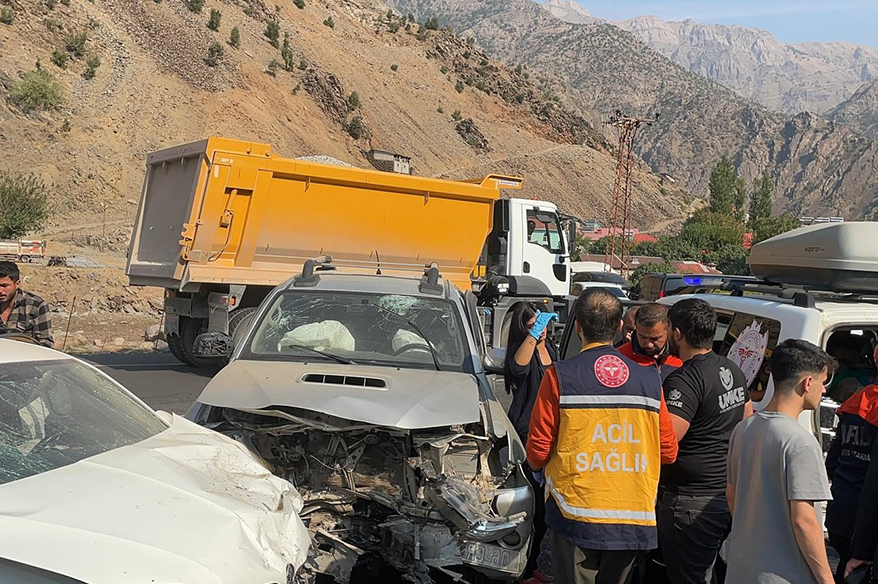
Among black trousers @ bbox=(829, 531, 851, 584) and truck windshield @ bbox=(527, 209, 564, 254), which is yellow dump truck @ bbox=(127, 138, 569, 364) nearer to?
truck windshield @ bbox=(527, 209, 564, 254)

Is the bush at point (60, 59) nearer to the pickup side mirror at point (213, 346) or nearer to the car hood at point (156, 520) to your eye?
the pickup side mirror at point (213, 346)

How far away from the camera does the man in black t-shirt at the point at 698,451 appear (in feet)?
12.6

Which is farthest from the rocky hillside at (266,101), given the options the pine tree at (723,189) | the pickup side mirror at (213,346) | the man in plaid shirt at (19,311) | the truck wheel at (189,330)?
the pickup side mirror at (213,346)

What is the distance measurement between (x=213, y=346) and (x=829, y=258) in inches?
169

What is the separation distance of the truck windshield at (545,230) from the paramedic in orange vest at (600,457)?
11.8 m

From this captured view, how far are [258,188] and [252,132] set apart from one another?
136 ft

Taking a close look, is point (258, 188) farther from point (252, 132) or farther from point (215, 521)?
point (252, 132)

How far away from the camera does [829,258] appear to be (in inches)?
191

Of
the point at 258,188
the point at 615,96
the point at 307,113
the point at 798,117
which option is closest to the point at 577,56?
the point at 615,96

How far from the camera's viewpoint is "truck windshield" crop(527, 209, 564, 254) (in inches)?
601

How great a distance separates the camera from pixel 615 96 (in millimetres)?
179000

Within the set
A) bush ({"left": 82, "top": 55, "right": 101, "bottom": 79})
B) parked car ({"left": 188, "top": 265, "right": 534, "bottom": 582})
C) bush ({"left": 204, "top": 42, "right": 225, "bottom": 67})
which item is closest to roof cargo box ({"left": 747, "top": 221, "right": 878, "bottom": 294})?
parked car ({"left": 188, "top": 265, "right": 534, "bottom": 582})

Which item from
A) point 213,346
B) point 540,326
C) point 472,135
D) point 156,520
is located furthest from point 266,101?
point 156,520

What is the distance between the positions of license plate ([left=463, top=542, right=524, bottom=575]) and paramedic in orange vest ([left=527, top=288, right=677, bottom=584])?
66 cm
